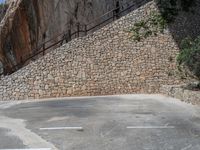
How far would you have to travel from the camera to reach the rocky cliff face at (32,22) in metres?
27.4

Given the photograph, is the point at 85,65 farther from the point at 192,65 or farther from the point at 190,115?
the point at 190,115

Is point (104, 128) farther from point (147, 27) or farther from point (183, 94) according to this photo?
point (147, 27)

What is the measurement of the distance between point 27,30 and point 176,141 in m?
23.2

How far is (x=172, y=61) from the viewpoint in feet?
68.6

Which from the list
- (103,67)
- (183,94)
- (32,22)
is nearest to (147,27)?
(103,67)

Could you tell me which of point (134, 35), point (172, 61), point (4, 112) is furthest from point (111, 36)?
point (4, 112)

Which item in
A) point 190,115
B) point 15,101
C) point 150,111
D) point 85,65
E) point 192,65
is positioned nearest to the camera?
point 190,115

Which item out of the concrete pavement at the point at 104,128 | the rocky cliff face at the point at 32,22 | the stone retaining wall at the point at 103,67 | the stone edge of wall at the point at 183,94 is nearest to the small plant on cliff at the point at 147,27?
the stone retaining wall at the point at 103,67

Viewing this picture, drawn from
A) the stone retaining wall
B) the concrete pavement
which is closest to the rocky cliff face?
the stone retaining wall

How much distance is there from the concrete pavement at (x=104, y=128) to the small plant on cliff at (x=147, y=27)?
6527 millimetres

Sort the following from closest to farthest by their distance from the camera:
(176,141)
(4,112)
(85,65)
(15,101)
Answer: (176,141) → (4,112) → (15,101) → (85,65)

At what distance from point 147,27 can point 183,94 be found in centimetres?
588

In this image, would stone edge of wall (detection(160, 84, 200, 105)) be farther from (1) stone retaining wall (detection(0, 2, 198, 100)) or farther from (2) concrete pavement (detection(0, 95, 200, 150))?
(1) stone retaining wall (detection(0, 2, 198, 100))

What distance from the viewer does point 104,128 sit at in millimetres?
9875
